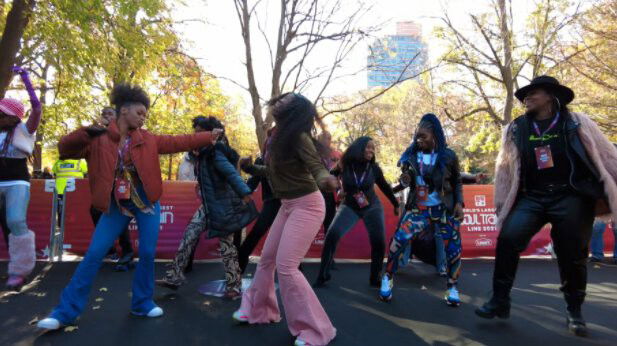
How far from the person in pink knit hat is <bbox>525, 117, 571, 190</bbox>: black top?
15.2 ft

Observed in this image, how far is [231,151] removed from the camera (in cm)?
452

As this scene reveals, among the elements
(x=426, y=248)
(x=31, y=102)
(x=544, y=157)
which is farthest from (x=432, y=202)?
(x=31, y=102)

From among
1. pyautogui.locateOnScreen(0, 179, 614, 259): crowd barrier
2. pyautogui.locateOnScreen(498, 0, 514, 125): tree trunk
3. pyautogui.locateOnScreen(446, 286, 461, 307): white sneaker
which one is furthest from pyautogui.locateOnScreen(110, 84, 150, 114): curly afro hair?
pyautogui.locateOnScreen(498, 0, 514, 125): tree trunk

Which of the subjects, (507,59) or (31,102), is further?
(507,59)

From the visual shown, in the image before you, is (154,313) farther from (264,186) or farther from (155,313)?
(264,186)

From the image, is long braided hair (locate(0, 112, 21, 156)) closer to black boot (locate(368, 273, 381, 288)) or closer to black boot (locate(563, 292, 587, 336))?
black boot (locate(368, 273, 381, 288))

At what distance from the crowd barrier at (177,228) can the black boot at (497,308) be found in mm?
3690

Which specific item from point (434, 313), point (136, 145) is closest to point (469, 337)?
point (434, 313)

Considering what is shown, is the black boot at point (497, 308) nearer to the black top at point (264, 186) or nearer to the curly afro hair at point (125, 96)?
the black top at point (264, 186)

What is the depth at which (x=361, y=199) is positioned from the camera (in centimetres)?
510

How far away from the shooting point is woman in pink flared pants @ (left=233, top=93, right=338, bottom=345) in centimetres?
313

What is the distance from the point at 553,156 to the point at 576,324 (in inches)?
53.0

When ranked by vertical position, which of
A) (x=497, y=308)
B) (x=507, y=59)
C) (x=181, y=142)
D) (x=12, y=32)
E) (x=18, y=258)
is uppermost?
(x=507, y=59)

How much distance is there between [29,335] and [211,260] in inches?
142
